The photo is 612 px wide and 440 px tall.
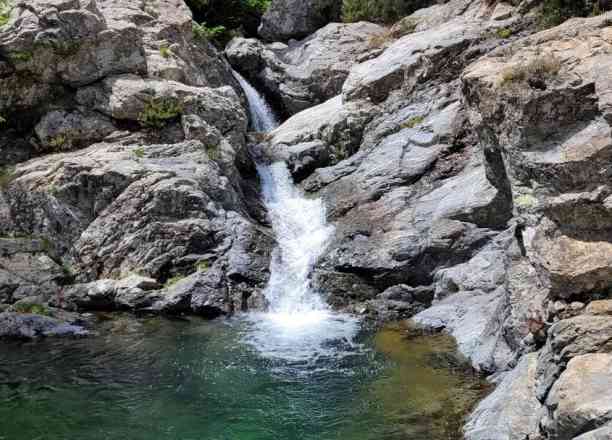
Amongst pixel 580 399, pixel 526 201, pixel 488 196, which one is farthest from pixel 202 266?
pixel 580 399

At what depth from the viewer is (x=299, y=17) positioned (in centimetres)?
3716

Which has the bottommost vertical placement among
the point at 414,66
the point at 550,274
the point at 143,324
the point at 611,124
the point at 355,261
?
the point at 143,324

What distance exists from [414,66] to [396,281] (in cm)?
1160

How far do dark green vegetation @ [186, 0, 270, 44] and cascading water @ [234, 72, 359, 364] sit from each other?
16.4m

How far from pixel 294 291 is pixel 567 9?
46.5 feet

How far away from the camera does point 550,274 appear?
27.8 feet

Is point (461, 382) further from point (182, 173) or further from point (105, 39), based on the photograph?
point (105, 39)

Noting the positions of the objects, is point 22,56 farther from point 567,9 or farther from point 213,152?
point 567,9

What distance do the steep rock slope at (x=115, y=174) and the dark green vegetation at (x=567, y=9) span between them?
1302 centimetres

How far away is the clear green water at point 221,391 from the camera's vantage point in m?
10.0

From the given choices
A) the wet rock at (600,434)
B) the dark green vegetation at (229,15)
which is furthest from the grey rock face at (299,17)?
the wet rock at (600,434)

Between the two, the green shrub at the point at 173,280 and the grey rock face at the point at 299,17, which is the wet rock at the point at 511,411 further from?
the grey rock face at the point at 299,17

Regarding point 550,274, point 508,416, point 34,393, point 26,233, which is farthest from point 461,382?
point 26,233

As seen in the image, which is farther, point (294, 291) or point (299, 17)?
point (299, 17)
